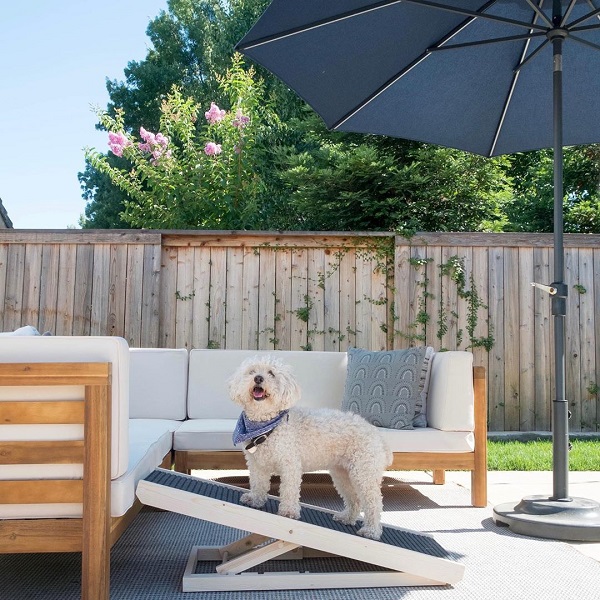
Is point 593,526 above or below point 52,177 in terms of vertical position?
below

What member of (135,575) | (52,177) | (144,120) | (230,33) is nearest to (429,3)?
(135,575)

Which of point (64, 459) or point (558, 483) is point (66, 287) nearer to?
point (64, 459)

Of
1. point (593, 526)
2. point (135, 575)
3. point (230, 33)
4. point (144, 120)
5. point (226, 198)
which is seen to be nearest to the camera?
point (135, 575)

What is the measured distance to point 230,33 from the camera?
14.3m

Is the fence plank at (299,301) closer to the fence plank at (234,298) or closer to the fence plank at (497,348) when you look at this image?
the fence plank at (234,298)

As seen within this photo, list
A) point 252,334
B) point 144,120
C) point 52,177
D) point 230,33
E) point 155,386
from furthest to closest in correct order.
A: point 52,177
point 144,120
point 230,33
point 252,334
point 155,386

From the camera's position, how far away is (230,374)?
432cm

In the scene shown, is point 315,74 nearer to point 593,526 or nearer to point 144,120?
point 593,526

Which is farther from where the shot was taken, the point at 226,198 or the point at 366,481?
the point at 226,198

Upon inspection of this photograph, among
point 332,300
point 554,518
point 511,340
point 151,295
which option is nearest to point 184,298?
point 151,295

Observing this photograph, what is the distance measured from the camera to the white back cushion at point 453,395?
3.73m

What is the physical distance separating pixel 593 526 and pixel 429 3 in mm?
2310

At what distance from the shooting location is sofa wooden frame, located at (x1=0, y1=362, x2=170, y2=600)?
7.05 ft

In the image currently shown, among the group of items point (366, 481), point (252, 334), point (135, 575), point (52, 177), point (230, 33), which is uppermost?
point (230, 33)
